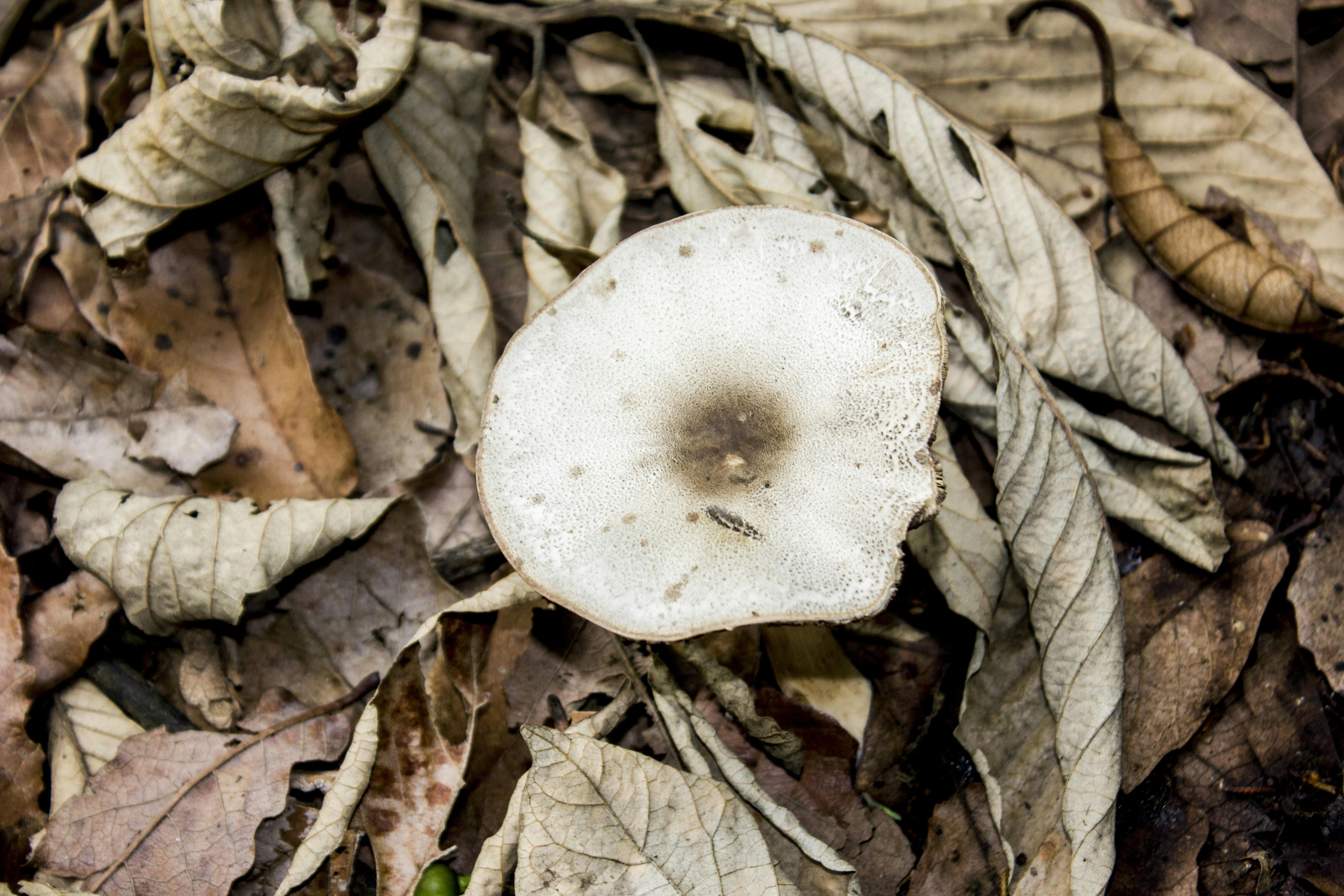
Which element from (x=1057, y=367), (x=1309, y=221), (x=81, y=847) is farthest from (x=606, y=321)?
(x=1309, y=221)

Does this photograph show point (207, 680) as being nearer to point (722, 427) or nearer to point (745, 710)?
point (745, 710)

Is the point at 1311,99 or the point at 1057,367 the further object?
the point at 1311,99

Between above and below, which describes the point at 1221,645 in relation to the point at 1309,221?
below

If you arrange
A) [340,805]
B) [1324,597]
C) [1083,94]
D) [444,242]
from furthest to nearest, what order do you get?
1. [1083,94]
2. [444,242]
3. [1324,597]
4. [340,805]

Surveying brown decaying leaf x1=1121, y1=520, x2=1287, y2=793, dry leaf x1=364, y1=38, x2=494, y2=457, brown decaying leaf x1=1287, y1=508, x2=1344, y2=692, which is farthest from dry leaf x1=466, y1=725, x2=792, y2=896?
brown decaying leaf x1=1287, y1=508, x2=1344, y2=692

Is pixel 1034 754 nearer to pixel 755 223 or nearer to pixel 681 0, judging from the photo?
pixel 755 223

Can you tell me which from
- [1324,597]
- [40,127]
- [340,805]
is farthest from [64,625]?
[1324,597]
